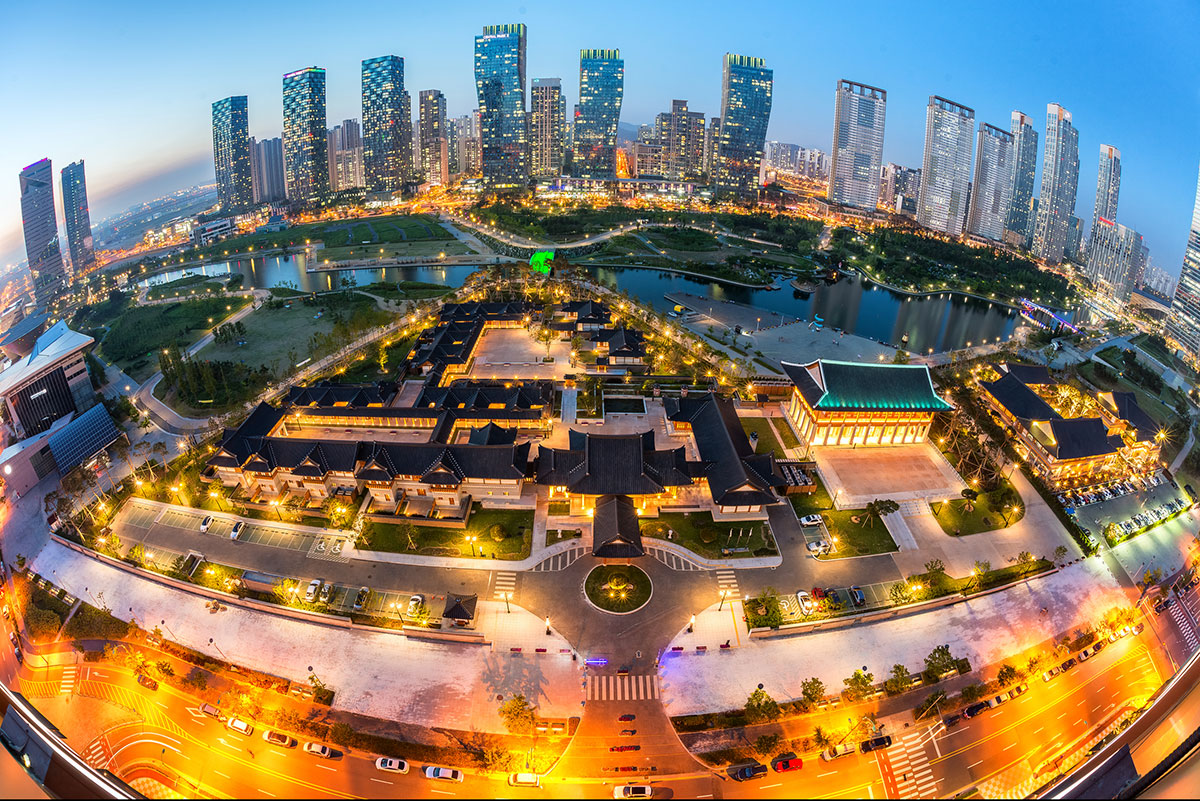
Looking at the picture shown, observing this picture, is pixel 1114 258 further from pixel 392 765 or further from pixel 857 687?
pixel 392 765

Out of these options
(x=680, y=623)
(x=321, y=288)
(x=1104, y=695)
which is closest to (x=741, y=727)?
(x=680, y=623)

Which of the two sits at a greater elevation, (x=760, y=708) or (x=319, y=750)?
(x=760, y=708)

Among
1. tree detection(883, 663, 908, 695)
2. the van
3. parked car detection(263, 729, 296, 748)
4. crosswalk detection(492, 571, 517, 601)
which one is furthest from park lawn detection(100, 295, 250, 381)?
tree detection(883, 663, 908, 695)

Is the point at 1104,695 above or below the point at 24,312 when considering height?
below

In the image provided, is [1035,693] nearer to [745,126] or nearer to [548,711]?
[548,711]

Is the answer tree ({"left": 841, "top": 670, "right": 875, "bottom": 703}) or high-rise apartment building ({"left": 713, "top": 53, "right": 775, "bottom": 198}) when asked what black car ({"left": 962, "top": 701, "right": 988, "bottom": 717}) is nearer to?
tree ({"left": 841, "top": 670, "right": 875, "bottom": 703})

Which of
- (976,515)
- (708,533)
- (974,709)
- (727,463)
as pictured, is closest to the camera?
(974,709)

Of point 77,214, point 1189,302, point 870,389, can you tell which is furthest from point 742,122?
point 77,214
